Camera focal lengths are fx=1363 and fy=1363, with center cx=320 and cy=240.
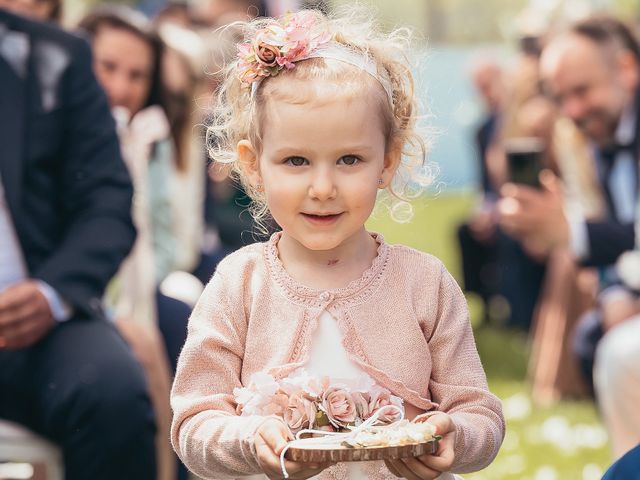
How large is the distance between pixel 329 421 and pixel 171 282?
3.70 meters

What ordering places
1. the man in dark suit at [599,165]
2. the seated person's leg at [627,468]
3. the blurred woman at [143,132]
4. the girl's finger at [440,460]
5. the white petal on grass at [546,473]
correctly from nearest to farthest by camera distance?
the girl's finger at [440,460] → the seated person's leg at [627,468] → the blurred woman at [143,132] → the white petal on grass at [546,473] → the man in dark suit at [599,165]

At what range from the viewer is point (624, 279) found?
6812 mm

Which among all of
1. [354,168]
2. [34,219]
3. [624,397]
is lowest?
[624,397]

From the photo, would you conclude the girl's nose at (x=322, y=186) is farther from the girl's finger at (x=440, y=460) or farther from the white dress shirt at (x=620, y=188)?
the white dress shirt at (x=620, y=188)

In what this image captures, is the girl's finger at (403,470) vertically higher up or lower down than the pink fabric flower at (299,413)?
lower down

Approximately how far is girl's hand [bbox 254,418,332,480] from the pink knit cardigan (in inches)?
5.4

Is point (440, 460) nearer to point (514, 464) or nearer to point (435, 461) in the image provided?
point (435, 461)

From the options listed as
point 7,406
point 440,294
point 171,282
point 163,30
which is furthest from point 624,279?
point 440,294

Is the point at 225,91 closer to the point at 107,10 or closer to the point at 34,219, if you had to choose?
the point at 34,219

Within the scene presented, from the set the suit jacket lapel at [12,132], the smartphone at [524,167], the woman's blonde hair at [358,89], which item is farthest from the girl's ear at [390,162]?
the smartphone at [524,167]

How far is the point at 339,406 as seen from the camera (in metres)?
2.71

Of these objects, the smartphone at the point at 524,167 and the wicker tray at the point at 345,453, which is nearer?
the wicker tray at the point at 345,453

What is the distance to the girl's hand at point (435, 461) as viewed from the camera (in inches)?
104

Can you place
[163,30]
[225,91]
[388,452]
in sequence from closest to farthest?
[388,452] < [225,91] < [163,30]
